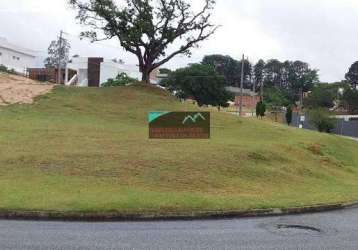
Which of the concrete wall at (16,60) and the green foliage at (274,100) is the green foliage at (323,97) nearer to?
the green foliage at (274,100)

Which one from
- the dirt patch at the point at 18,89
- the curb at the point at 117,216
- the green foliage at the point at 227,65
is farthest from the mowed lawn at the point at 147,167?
the green foliage at the point at 227,65

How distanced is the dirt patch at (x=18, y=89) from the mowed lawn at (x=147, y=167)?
1.41m

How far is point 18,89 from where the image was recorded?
31766 mm

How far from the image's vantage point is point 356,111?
4328 inches

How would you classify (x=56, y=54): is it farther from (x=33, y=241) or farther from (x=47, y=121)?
(x=33, y=241)

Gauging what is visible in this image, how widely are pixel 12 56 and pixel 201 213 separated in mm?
83358

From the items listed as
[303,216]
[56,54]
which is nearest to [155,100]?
[303,216]

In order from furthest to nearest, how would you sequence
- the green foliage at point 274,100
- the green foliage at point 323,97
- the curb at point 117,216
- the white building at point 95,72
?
1. the green foliage at point 323,97
2. the green foliage at point 274,100
3. the white building at point 95,72
4. the curb at point 117,216

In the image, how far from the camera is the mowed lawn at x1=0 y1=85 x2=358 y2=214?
14.0m

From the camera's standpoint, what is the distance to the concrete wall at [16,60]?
88.5 meters

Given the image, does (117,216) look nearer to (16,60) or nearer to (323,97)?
(16,60)

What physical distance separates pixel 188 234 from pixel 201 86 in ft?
271

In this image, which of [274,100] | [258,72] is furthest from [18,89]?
[258,72]

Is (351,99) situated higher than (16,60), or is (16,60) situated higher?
(16,60)
